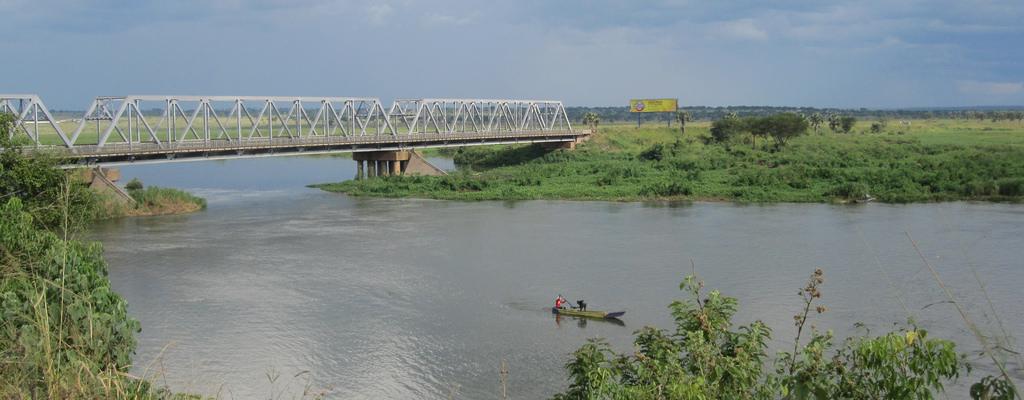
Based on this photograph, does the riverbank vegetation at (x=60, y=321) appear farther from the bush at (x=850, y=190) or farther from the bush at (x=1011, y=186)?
the bush at (x=1011, y=186)

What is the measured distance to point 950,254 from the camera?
27500 millimetres

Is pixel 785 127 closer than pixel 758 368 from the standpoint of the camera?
No

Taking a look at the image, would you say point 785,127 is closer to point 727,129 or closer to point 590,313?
point 727,129

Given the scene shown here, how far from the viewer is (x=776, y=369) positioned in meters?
7.72

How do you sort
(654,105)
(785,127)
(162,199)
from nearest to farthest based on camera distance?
(162,199)
(785,127)
(654,105)

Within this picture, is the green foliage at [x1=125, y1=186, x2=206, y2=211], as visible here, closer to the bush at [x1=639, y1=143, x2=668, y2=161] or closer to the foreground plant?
the bush at [x1=639, y1=143, x2=668, y2=161]

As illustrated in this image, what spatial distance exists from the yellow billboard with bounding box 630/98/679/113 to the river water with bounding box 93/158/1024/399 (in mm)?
53978

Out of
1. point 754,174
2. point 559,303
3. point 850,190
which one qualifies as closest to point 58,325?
point 559,303

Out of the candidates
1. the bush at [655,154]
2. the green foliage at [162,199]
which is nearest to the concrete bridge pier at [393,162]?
the green foliage at [162,199]

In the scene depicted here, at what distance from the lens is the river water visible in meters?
17.5

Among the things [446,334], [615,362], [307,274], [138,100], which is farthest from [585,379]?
[138,100]

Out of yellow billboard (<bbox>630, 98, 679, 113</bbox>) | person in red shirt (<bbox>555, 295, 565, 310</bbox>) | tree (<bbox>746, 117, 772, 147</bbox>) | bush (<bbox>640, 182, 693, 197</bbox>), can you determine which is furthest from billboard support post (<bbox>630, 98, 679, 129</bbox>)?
person in red shirt (<bbox>555, 295, 565, 310</bbox>)

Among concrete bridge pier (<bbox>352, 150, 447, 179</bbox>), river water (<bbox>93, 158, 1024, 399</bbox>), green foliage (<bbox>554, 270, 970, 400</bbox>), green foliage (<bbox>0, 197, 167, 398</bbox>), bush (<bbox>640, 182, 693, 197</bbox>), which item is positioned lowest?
river water (<bbox>93, 158, 1024, 399</bbox>)

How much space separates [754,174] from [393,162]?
20.9 meters
